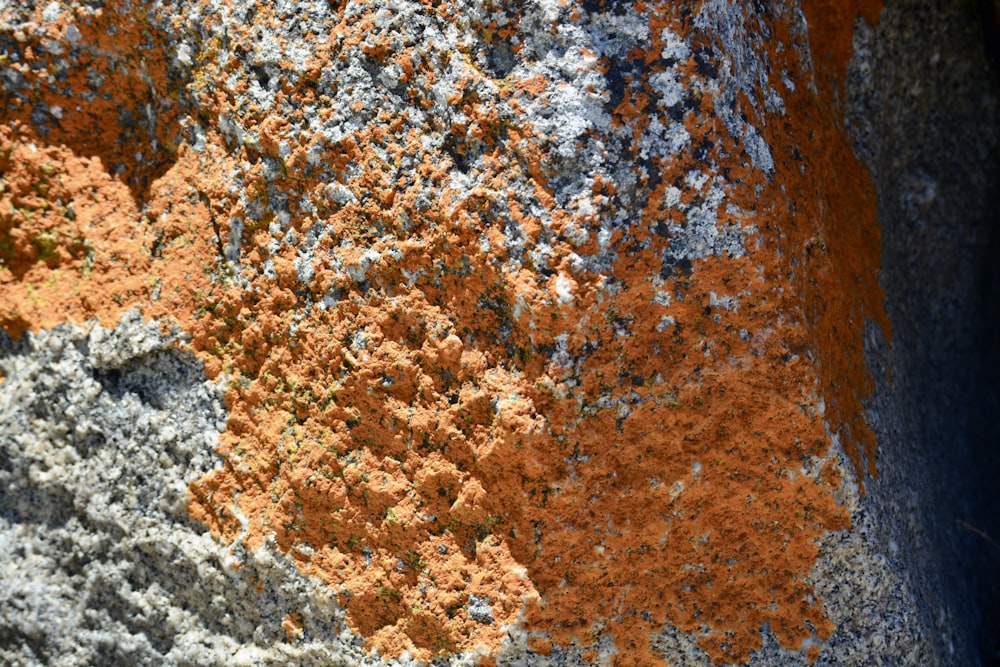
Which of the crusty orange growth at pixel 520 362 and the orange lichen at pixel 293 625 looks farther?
the orange lichen at pixel 293 625

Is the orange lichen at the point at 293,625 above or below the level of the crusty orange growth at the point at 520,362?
below

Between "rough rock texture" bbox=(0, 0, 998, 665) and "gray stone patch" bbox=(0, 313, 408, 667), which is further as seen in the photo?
"gray stone patch" bbox=(0, 313, 408, 667)

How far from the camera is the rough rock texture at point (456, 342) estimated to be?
4.31 feet

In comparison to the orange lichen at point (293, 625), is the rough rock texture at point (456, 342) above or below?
above

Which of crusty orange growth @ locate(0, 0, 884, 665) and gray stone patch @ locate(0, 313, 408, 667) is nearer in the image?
crusty orange growth @ locate(0, 0, 884, 665)

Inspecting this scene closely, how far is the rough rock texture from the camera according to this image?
51.8 inches

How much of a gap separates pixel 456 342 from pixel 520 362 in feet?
0.40

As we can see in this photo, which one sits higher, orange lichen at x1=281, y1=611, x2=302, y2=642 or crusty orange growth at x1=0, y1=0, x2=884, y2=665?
crusty orange growth at x1=0, y1=0, x2=884, y2=665

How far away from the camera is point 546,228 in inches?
51.8

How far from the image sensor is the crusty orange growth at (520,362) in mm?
1312

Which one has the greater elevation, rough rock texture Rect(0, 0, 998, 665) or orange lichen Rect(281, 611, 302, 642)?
rough rock texture Rect(0, 0, 998, 665)

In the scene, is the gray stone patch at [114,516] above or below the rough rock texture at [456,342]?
below

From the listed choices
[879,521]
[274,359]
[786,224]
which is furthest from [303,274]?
[879,521]

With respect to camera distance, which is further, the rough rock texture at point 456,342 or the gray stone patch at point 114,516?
the gray stone patch at point 114,516
